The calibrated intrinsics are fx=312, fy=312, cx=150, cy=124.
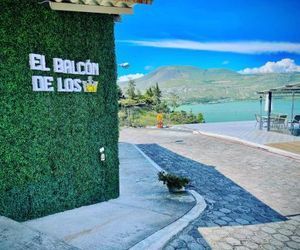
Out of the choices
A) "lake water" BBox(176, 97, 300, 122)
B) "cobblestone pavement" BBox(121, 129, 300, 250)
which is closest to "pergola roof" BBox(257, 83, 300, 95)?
"lake water" BBox(176, 97, 300, 122)

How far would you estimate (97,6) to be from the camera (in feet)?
25.0

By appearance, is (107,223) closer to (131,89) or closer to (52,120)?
(52,120)

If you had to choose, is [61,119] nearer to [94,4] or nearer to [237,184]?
[94,4]

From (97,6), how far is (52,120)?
297cm

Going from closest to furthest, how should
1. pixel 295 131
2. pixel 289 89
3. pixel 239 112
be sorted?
pixel 289 89 < pixel 295 131 < pixel 239 112

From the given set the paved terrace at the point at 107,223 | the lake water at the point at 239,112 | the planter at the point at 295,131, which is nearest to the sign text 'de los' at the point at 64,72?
the paved terrace at the point at 107,223

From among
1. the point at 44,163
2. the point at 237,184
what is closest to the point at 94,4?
the point at 44,163

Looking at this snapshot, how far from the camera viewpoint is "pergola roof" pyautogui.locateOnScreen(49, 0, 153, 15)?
7074mm

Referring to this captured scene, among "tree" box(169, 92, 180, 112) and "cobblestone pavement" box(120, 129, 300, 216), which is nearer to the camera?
"cobblestone pavement" box(120, 129, 300, 216)

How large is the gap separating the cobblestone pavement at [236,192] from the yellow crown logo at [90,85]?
4.23 m

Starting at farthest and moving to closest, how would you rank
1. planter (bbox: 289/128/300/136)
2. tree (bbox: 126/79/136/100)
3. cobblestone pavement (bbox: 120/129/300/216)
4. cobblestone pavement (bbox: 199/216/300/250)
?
tree (bbox: 126/79/136/100)
planter (bbox: 289/128/300/136)
cobblestone pavement (bbox: 120/129/300/216)
cobblestone pavement (bbox: 199/216/300/250)

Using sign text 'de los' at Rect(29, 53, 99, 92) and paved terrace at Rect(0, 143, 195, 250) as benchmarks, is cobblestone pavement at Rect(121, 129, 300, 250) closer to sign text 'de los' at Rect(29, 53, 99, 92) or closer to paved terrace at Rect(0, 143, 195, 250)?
paved terrace at Rect(0, 143, 195, 250)

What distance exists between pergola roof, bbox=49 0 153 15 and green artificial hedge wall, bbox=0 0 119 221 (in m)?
0.32

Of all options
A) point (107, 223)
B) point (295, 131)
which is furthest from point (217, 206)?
point (295, 131)
